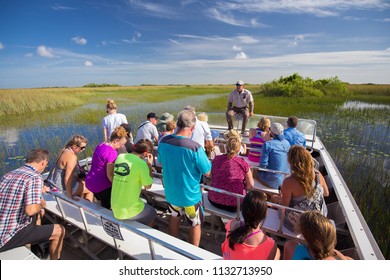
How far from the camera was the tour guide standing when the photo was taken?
80.3 inches

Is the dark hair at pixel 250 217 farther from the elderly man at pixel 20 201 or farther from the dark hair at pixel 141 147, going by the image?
the elderly man at pixel 20 201

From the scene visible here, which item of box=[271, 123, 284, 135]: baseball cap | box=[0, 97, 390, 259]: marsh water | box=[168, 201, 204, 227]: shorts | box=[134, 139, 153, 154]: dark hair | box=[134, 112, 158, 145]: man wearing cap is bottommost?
box=[0, 97, 390, 259]: marsh water

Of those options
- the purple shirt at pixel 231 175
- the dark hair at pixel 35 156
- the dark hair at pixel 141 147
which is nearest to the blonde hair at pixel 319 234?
the purple shirt at pixel 231 175

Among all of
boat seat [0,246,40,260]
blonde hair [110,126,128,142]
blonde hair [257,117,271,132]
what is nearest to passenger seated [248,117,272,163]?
blonde hair [257,117,271,132]

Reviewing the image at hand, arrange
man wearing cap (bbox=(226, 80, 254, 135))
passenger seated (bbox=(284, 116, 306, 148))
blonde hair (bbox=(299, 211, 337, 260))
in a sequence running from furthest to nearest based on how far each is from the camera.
Answer: 1. man wearing cap (bbox=(226, 80, 254, 135))
2. passenger seated (bbox=(284, 116, 306, 148))
3. blonde hair (bbox=(299, 211, 337, 260))

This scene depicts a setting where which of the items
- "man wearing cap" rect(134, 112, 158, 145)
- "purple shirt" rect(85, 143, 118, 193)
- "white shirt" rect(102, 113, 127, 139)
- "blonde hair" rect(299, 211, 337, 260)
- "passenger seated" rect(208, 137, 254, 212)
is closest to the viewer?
"blonde hair" rect(299, 211, 337, 260)

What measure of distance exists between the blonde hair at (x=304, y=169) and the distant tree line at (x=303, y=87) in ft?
85.9

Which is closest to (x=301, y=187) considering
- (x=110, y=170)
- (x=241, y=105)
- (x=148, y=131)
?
(x=110, y=170)

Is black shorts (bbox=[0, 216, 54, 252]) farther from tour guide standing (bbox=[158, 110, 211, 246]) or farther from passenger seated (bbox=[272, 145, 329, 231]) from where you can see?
passenger seated (bbox=[272, 145, 329, 231])

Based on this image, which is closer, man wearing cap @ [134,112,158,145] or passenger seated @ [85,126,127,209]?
passenger seated @ [85,126,127,209]

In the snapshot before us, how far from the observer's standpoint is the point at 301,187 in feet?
7.18

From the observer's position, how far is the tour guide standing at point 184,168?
204cm

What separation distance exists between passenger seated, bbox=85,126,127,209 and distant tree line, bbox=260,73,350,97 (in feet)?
86.9

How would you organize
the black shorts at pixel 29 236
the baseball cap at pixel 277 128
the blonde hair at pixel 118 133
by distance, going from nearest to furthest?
1. the black shorts at pixel 29 236
2. the blonde hair at pixel 118 133
3. the baseball cap at pixel 277 128
